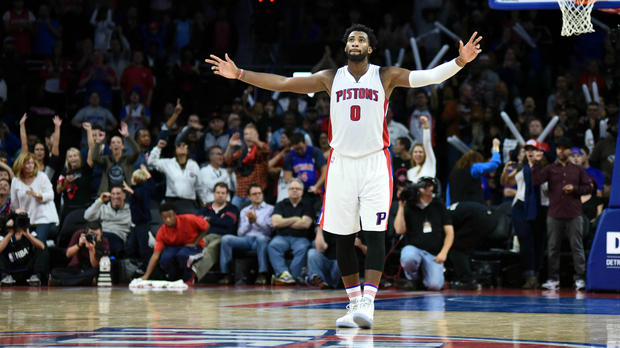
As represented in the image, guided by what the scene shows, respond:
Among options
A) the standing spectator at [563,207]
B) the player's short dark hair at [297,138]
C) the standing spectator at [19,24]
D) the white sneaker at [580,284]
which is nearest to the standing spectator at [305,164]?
the player's short dark hair at [297,138]

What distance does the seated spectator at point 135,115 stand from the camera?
16406 mm

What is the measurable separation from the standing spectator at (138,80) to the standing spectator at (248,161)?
3.78m

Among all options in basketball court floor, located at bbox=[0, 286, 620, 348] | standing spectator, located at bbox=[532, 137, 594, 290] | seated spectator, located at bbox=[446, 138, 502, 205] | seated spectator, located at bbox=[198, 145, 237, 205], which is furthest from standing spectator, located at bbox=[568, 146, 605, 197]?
seated spectator, located at bbox=[198, 145, 237, 205]

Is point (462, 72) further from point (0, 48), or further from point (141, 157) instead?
point (0, 48)

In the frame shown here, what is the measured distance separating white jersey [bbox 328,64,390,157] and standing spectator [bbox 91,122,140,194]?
→ 7.42 meters

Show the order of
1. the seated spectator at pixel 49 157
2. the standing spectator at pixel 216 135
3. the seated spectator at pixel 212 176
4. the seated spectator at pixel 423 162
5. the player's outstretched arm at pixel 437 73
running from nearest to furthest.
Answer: the player's outstretched arm at pixel 437 73 < the seated spectator at pixel 423 162 < the seated spectator at pixel 212 176 < the seated spectator at pixel 49 157 < the standing spectator at pixel 216 135

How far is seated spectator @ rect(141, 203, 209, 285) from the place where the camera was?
1250cm

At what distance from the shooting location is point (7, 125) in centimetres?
1656

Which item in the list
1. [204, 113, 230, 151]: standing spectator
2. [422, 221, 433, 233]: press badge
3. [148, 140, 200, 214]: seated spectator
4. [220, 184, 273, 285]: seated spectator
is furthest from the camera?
[204, 113, 230, 151]: standing spectator

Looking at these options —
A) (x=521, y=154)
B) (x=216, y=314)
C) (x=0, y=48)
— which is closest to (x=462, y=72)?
(x=521, y=154)

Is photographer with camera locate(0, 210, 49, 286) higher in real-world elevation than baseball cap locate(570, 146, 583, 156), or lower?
lower

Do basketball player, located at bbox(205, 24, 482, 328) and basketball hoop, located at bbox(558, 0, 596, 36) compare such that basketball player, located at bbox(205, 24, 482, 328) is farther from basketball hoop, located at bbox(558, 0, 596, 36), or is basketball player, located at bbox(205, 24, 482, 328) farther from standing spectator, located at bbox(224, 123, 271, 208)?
standing spectator, located at bbox(224, 123, 271, 208)

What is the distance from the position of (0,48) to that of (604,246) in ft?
42.2

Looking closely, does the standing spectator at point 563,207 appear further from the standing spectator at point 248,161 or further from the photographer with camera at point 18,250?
the photographer with camera at point 18,250
